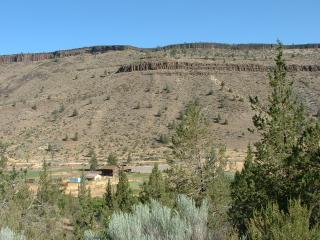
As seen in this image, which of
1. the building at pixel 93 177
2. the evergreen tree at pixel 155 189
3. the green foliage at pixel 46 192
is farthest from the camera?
the building at pixel 93 177

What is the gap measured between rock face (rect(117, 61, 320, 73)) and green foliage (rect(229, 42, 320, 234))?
92.7m

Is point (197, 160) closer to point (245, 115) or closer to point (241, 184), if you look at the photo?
point (241, 184)

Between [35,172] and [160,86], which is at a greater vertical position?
[160,86]

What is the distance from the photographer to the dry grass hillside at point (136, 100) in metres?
88.7

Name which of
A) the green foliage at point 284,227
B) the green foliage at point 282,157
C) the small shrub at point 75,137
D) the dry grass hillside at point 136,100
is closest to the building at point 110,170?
the dry grass hillside at point 136,100

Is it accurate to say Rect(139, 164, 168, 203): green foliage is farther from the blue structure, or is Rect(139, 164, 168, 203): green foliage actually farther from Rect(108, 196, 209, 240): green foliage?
the blue structure

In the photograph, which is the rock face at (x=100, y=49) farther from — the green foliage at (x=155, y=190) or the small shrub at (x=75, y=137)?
the green foliage at (x=155, y=190)

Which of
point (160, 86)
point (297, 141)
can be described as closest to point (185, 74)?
point (160, 86)

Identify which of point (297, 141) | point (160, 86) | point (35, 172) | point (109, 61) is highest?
point (109, 61)

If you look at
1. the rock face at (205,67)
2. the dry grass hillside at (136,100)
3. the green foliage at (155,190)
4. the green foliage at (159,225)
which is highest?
the rock face at (205,67)

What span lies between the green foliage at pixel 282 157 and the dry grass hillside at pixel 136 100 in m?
52.2

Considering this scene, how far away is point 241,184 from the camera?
29.2m

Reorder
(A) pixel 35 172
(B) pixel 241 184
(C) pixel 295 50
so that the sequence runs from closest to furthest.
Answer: (B) pixel 241 184, (A) pixel 35 172, (C) pixel 295 50

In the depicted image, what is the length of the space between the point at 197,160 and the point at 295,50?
11871 cm
